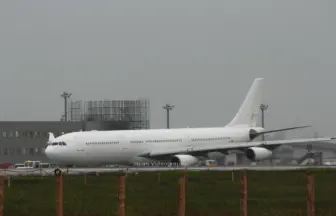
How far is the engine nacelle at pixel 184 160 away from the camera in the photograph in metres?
71.5

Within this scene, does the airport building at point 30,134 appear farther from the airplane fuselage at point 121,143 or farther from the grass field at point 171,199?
the grass field at point 171,199

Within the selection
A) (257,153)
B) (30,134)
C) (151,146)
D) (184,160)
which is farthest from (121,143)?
(30,134)

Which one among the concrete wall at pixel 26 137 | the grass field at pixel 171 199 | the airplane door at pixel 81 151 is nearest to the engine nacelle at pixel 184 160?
the airplane door at pixel 81 151

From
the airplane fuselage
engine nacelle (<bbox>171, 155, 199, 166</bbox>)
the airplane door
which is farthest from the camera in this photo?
engine nacelle (<bbox>171, 155, 199, 166</bbox>)

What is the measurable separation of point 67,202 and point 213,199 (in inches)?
220

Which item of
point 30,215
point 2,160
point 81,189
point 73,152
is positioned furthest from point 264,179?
point 2,160

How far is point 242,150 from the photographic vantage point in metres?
75.8

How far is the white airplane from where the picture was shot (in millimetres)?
70125

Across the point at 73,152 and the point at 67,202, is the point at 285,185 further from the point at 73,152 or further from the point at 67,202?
the point at 73,152

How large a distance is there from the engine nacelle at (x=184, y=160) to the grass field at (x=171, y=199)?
3050cm

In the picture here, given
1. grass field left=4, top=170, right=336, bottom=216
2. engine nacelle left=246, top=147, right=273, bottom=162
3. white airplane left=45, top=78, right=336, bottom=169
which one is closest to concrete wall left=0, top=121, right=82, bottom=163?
white airplane left=45, top=78, right=336, bottom=169

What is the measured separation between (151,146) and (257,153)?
1044 cm

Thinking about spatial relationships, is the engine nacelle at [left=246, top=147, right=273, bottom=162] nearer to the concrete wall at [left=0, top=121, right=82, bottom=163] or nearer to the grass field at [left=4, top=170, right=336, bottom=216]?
the grass field at [left=4, top=170, right=336, bottom=216]

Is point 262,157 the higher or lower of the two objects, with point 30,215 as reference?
higher
